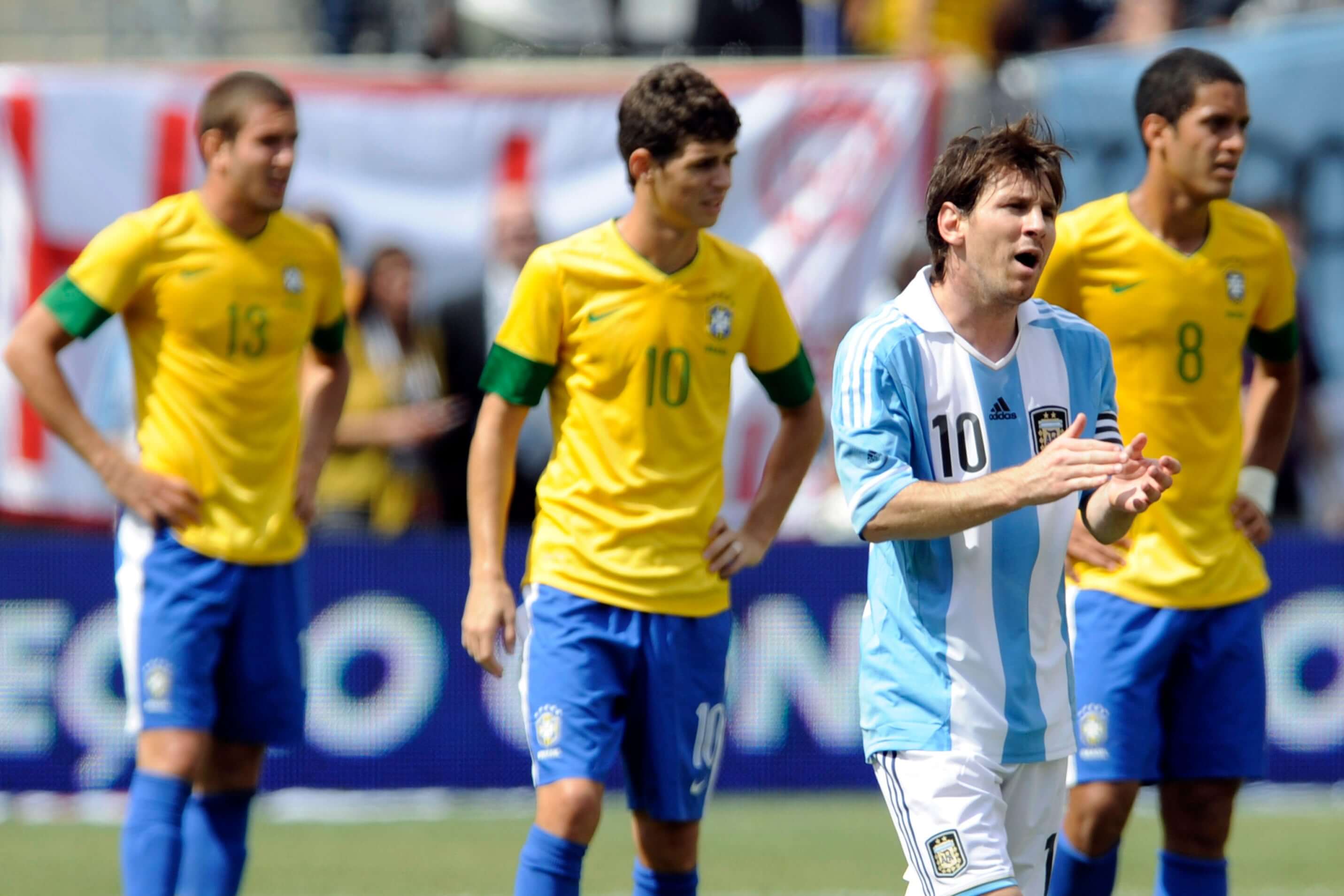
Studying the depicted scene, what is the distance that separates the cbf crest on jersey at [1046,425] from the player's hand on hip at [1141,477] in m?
0.30

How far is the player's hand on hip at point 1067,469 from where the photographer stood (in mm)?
3494

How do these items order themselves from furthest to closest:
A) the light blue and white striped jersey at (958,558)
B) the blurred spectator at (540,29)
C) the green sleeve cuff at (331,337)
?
the blurred spectator at (540,29), the green sleeve cuff at (331,337), the light blue and white striped jersey at (958,558)

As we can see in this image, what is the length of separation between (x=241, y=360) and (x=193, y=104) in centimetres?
434

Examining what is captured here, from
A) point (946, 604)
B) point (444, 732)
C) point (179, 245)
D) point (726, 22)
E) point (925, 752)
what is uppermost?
point (726, 22)

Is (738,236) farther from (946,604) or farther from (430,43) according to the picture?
(946,604)

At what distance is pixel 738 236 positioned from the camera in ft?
32.8

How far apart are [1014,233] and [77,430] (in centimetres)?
320

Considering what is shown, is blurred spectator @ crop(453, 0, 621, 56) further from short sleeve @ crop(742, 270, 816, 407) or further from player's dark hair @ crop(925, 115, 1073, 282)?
player's dark hair @ crop(925, 115, 1073, 282)

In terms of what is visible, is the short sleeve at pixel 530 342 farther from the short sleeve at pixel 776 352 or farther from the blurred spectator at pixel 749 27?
the blurred spectator at pixel 749 27

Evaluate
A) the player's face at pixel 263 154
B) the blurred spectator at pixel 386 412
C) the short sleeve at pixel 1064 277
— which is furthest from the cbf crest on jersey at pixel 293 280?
the blurred spectator at pixel 386 412

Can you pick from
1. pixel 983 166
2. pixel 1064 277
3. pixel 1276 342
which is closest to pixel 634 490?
pixel 1064 277

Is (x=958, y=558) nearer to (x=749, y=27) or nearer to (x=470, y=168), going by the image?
(x=470, y=168)

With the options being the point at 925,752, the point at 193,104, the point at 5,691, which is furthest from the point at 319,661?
the point at 925,752

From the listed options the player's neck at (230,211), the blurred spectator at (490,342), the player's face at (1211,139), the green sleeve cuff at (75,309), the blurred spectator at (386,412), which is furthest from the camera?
the blurred spectator at (490,342)
